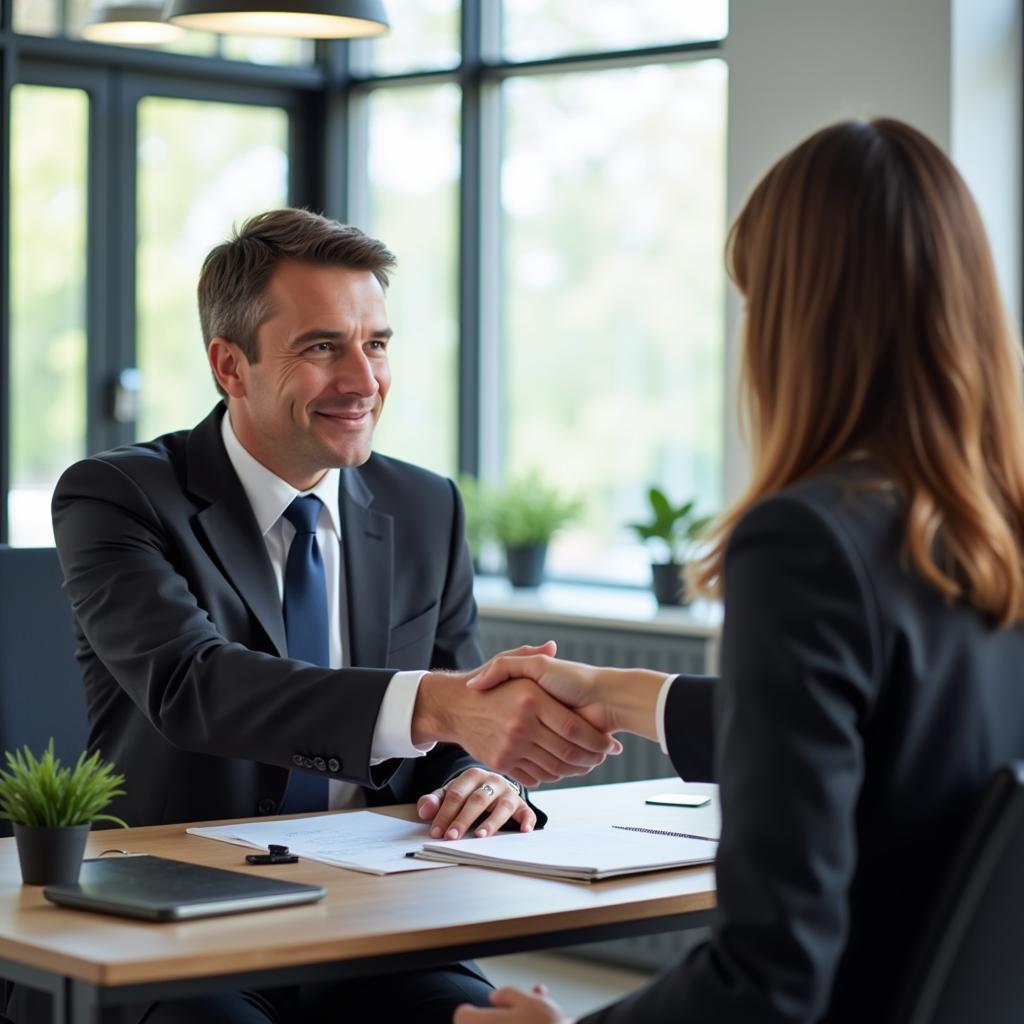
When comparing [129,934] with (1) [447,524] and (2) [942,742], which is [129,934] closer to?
(2) [942,742]

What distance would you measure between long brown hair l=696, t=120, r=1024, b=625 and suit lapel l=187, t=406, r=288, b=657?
3.64 feet

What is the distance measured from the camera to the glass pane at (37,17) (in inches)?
195

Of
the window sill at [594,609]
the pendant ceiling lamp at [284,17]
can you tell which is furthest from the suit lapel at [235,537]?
the window sill at [594,609]

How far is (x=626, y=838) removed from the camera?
210 centimetres

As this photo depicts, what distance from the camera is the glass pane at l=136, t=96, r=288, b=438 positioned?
5.35m

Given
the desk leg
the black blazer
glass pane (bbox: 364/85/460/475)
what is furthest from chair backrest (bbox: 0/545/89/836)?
glass pane (bbox: 364/85/460/475)

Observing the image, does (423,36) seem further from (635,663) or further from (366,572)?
(366,572)

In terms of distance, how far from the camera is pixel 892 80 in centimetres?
386

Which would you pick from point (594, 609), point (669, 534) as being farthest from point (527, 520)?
point (669, 534)

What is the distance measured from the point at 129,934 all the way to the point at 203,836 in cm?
52

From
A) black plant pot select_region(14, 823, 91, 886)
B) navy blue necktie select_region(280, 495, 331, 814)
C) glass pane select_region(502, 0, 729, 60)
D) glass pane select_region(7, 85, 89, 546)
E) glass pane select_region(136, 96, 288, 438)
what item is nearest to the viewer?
black plant pot select_region(14, 823, 91, 886)

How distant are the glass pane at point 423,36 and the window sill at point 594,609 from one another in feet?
5.27

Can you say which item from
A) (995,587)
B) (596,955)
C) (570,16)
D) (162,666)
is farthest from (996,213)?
(995,587)

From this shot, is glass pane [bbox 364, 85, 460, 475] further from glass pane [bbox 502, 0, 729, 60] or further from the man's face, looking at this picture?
the man's face
